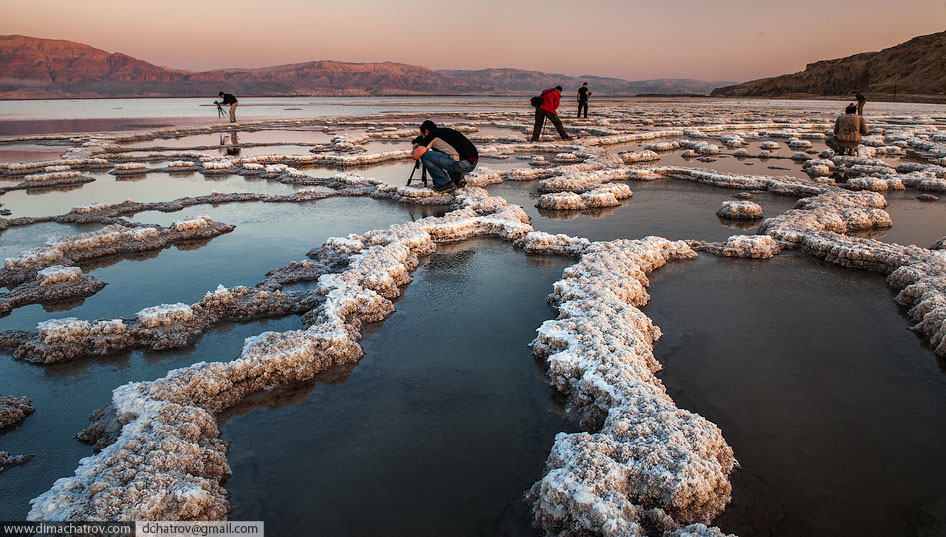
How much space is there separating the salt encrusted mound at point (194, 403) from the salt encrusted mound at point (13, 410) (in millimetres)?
610

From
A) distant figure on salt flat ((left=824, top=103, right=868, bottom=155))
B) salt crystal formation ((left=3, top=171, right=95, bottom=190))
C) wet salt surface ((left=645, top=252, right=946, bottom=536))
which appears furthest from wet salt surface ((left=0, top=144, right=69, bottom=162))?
distant figure on salt flat ((left=824, top=103, right=868, bottom=155))

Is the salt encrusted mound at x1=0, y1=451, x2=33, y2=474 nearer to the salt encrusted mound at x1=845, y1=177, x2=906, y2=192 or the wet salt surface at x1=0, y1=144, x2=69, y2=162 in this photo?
the salt encrusted mound at x1=845, y1=177, x2=906, y2=192

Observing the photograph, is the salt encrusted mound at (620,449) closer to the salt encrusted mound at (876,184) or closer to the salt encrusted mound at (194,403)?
the salt encrusted mound at (194,403)

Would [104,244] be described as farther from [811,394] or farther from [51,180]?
[811,394]

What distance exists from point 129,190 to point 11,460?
10.6m

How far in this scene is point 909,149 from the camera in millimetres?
18344

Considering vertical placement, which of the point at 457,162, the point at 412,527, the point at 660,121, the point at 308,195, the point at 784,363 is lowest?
the point at 412,527

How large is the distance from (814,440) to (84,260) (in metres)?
8.85

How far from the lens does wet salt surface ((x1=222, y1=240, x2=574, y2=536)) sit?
292 centimetres

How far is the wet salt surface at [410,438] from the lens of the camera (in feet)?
9.57

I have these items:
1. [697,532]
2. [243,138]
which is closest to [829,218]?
[697,532]

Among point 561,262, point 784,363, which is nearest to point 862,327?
point 784,363

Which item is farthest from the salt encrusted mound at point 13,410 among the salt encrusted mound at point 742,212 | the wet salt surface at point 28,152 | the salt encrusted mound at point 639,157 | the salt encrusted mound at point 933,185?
the wet salt surface at point 28,152

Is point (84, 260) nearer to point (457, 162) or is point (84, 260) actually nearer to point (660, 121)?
point (457, 162)
